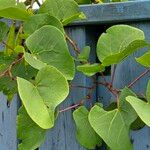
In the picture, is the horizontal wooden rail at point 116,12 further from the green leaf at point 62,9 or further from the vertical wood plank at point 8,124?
the vertical wood plank at point 8,124

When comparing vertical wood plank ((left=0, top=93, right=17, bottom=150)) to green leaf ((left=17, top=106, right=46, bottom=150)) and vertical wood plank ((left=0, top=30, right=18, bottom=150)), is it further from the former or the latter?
green leaf ((left=17, top=106, right=46, bottom=150))

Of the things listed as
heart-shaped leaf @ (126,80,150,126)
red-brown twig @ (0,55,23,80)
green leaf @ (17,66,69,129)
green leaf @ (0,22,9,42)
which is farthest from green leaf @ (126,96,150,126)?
green leaf @ (0,22,9,42)

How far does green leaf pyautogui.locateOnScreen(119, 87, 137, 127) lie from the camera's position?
831 mm

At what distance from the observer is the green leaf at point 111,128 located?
808 mm

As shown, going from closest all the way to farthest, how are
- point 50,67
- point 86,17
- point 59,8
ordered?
point 50,67 < point 59,8 < point 86,17

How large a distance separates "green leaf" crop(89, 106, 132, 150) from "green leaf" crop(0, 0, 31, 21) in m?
0.23

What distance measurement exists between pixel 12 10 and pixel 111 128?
287 mm

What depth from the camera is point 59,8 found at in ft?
2.99

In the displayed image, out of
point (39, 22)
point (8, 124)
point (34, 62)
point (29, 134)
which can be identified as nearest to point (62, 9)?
point (39, 22)

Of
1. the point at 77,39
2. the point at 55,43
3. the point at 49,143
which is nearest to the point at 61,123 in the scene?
the point at 49,143

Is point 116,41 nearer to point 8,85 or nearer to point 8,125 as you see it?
point 8,85

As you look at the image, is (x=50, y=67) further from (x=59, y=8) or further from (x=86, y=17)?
(x=86, y=17)

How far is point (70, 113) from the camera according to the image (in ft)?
3.51

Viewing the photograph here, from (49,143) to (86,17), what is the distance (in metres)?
0.33
